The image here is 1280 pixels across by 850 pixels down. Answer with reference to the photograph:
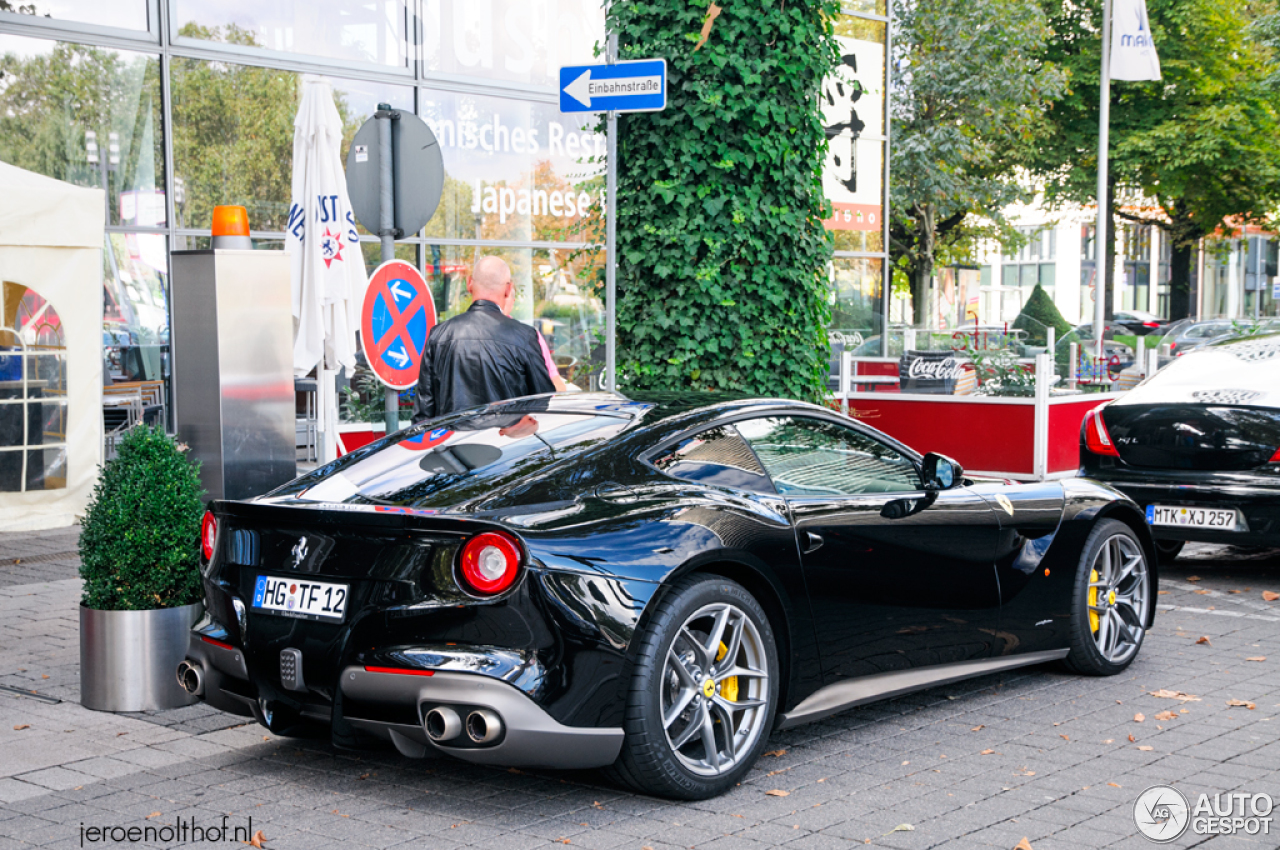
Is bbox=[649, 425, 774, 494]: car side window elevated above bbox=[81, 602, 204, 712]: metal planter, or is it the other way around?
bbox=[649, 425, 774, 494]: car side window

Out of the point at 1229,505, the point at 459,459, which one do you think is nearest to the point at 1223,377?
the point at 1229,505

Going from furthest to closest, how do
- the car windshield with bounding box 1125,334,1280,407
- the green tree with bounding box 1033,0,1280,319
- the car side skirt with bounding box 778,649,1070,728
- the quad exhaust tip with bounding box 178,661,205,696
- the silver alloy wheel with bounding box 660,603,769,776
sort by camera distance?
the green tree with bounding box 1033,0,1280,319, the car windshield with bounding box 1125,334,1280,407, the car side skirt with bounding box 778,649,1070,728, the quad exhaust tip with bounding box 178,661,205,696, the silver alloy wheel with bounding box 660,603,769,776

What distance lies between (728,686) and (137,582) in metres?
2.56

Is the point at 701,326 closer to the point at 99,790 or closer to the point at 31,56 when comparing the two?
the point at 99,790

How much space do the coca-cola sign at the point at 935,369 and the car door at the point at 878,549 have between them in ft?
30.7

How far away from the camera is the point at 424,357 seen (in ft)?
23.2

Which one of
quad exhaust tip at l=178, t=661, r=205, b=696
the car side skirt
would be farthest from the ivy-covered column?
quad exhaust tip at l=178, t=661, r=205, b=696

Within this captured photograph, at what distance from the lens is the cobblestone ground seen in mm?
4004

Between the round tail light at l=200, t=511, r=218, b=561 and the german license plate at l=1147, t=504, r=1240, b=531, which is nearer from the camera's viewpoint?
the round tail light at l=200, t=511, r=218, b=561

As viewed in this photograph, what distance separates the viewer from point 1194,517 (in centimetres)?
826

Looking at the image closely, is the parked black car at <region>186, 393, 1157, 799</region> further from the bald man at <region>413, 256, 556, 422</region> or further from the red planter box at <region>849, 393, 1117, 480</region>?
the red planter box at <region>849, 393, 1117, 480</region>

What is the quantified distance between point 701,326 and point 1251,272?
63.3m

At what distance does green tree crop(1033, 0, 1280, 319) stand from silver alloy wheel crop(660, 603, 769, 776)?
3148 cm

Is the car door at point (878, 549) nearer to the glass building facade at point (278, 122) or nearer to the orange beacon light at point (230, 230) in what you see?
the orange beacon light at point (230, 230)
